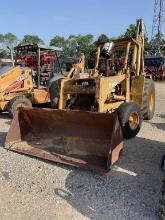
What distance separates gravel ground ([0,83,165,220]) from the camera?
4.46 meters

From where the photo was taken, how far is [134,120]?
25.9 feet

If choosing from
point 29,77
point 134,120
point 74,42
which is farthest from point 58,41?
point 134,120

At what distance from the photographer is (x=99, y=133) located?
6379mm

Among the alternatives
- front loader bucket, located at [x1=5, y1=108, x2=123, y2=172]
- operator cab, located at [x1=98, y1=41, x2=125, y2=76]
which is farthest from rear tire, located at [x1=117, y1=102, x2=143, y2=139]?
operator cab, located at [x1=98, y1=41, x2=125, y2=76]

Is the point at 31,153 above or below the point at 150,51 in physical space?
below

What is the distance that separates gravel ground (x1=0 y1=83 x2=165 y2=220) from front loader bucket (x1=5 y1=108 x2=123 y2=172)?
0.17 meters

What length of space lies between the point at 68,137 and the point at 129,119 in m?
1.52

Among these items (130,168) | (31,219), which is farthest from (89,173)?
(31,219)

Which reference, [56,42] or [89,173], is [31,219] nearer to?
[89,173]

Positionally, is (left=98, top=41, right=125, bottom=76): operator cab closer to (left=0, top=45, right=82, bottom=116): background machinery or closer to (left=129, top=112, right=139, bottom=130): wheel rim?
(left=129, top=112, right=139, bottom=130): wheel rim

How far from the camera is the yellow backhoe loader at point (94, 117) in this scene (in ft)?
20.1

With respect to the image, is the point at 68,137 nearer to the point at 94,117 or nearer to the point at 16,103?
the point at 94,117

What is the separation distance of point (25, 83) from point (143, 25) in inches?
143

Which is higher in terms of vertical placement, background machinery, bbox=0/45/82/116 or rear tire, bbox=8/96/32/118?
background machinery, bbox=0/45/82/116
